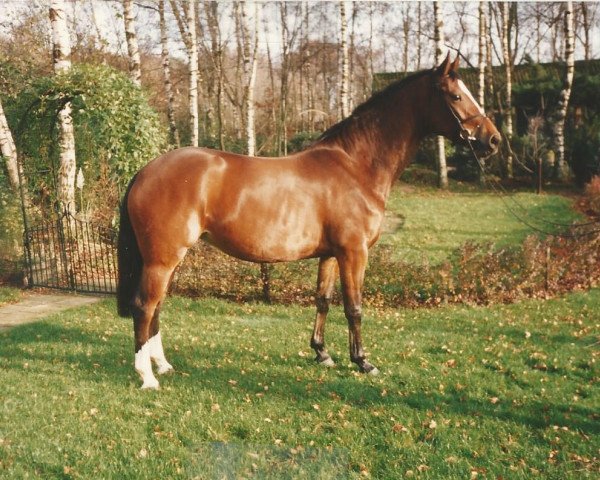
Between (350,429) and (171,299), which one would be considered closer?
(350,429)

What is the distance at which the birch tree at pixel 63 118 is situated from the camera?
9883 millimetres

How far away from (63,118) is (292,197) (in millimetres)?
7415

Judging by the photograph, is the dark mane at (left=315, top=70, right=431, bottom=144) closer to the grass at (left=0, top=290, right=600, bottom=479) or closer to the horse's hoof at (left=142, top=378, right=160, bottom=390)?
the grass at (left=0, top=290, right=600, bottom=479)

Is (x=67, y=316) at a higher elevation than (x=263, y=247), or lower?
lower

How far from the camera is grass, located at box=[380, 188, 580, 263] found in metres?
13.1

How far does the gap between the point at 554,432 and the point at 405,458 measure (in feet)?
4.14

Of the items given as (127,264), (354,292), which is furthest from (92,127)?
(354,292)

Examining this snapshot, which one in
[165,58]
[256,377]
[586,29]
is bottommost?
[256,377]

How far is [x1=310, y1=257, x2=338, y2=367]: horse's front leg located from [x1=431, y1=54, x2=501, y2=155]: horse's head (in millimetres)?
1821

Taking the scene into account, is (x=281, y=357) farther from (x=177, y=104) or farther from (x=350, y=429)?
(x=177, y=104)

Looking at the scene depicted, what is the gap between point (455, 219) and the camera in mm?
16609

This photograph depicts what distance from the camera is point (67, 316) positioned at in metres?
7.82

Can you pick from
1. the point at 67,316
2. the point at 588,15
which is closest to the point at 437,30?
the point at 67,316

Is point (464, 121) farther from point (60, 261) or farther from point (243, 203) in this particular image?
point (60, 261)
